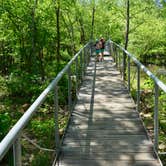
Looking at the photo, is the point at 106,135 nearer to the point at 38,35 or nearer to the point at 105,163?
the point at 105,163

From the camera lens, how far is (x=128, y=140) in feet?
19.1

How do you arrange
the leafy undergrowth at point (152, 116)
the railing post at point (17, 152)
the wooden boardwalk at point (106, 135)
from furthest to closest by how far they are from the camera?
the leafy undergrowth at point (152, 116) → the wooden boardwalk at point (106, 135) → the railing post at point (17, 152)

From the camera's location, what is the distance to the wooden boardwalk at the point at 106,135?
16.6ft

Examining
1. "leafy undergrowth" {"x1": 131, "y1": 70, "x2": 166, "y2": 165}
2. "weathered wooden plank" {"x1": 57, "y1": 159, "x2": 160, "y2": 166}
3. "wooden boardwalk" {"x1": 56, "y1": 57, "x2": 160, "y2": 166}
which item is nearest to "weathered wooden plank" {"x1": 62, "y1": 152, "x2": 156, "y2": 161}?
"wooden boardwalk" {"x1": 56, "y1": 57, "x2": 160, "y2": 166}

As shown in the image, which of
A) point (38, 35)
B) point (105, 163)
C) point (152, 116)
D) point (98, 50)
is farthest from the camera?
point (38, 35)

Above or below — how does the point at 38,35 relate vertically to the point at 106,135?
above

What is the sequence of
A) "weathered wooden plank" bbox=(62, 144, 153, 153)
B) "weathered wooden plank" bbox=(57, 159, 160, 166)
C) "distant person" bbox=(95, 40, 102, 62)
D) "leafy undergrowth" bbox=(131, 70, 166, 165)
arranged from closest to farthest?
"weathered wooden plank" bbox=(57, 159, 160, 166) < "weathered wooden plank" bbox=(62, 144, 153, 153) < "leafy undergrowth" bbox=(131, 70, 166, 165) < "distant person" bbox=(95, 40, 102, 62)

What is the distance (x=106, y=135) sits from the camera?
6113 millimetres

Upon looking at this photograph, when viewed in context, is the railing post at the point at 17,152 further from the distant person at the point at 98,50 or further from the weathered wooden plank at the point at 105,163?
the distant person at the point at 98,50

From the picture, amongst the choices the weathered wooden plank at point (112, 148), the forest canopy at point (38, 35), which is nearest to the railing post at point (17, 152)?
the weathered wooden plank at point (112, 148)

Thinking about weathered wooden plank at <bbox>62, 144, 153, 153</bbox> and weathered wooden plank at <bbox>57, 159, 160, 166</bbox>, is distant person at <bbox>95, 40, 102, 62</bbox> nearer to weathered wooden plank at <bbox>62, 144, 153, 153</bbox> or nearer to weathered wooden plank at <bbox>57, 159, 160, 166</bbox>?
→ weathered wooden plank at <bbox>62, 144, 153, 153</bbox>

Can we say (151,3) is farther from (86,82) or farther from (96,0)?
(96,0)

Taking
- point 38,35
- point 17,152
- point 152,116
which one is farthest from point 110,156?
point 38,35

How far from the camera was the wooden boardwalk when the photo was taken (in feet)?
16.6
